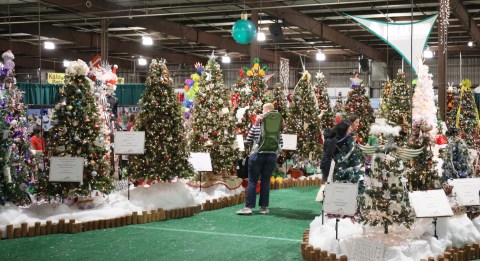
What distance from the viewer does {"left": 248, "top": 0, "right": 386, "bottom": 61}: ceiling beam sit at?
17.5 metres

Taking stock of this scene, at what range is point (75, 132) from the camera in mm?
7824

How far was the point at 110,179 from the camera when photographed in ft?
26.7

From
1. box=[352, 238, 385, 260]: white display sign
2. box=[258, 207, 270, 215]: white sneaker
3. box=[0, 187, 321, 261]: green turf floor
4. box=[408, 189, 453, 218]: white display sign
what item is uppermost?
box=[408, 189, 453, 218]: white display sign

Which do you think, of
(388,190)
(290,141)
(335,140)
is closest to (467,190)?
(388,190)

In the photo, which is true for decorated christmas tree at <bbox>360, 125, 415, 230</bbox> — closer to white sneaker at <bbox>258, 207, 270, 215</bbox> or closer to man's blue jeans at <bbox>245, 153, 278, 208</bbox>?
man's blue jeans at <bbox>245, 153, 278, 208</bbox>

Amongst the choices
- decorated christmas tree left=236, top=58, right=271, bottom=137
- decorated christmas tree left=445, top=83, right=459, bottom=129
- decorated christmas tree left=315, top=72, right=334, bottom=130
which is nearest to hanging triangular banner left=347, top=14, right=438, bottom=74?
decorated christmas tree left=236, top=58, right=271, bottom=137

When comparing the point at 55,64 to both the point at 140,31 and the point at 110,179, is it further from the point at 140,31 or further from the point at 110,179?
the point at 110,179

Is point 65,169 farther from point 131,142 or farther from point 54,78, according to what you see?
point 54,78

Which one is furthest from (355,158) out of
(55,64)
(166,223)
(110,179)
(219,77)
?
(55,64)

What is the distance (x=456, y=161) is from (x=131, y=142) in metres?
4.33

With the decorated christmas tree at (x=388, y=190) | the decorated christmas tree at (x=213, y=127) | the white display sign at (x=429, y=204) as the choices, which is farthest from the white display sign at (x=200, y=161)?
the white display sign at (x=429, y=204)

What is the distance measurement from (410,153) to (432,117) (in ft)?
4.15

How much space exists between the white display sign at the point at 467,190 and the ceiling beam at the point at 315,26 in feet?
32.8

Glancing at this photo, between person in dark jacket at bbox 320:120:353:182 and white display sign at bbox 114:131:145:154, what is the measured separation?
2549 mm
